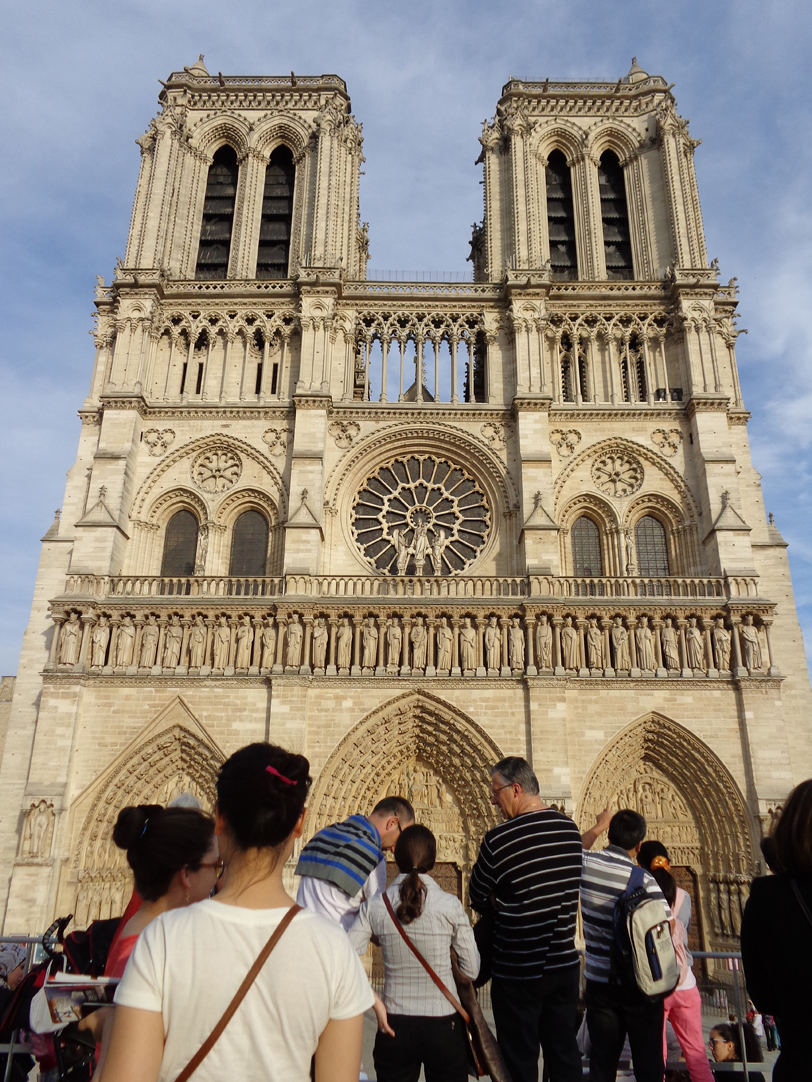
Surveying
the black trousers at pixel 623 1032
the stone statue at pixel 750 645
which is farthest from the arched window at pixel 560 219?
the black trousers at pixel 623 1032

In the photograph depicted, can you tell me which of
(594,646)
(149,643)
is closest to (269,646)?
(149,643)

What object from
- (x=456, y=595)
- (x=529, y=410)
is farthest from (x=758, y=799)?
(x=529, y=410)

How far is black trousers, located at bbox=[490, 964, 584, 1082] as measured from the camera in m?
3.69

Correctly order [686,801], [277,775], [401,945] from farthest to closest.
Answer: [686,801]
[401,945]
[277,775]

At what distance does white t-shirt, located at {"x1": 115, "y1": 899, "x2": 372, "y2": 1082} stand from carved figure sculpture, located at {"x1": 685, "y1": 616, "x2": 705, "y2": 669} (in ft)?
49.1

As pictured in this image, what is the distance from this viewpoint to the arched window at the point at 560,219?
21.7m

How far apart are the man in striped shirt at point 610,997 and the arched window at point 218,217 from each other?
792 inches

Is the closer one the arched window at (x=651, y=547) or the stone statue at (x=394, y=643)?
the stone statue at (x=394, y=643)

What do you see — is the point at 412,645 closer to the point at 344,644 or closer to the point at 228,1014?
the point at 344,644

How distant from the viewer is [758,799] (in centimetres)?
1455

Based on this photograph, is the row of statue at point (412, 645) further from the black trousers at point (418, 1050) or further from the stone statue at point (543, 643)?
the black trousers at point (418, 1050)

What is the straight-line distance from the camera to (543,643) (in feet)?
51.5

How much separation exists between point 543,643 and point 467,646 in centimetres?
150

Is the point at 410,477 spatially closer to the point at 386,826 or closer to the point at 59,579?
the point at 59,579
